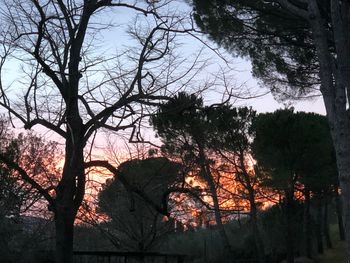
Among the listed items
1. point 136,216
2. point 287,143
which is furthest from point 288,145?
point 136,216

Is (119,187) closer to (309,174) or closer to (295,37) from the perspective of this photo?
(295,37)

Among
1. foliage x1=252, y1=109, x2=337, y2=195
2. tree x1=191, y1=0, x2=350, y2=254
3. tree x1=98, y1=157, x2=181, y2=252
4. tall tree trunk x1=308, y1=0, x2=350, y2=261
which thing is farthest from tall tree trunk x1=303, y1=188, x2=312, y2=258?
tall tree trunk x1=308, y1=0, x2=350, y2=261

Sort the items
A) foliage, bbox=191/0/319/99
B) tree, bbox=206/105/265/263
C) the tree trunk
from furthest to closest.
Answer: tree, bbox=206/105/265/263
foliage, bbox=191/0/319/99
the tree trunk

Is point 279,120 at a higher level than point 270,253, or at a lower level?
higher

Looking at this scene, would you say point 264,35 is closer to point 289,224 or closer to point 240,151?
point 240,151

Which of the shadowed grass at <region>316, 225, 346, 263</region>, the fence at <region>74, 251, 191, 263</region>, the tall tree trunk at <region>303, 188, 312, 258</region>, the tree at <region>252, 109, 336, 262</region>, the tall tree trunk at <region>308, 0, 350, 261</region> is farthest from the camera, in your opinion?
the shadowed grass at <region>316, 225, 346, 263</region>

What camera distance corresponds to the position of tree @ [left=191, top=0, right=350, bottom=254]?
7156 mm

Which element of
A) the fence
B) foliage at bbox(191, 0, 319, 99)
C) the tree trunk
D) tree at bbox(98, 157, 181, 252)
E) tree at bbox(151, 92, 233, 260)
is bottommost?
the fence

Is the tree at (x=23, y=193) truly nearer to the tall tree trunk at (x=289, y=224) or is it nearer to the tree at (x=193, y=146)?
the tree at (x=193, y=146)

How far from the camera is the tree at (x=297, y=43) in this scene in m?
7.16

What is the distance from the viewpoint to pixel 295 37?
12336mm

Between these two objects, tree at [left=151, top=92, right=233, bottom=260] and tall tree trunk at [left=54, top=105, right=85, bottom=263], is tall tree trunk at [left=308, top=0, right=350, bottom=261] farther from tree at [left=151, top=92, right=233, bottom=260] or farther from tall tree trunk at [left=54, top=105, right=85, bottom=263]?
tree at [left=151, top=92, right=233, bottom=260]

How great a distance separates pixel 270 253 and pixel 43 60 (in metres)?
19.3

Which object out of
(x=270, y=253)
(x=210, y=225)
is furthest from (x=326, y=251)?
(x=210, y=225)
